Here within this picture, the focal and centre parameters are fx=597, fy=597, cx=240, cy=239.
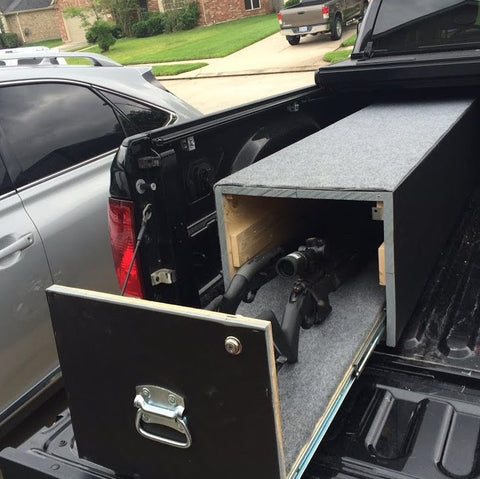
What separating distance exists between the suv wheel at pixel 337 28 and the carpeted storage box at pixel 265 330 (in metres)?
18.8

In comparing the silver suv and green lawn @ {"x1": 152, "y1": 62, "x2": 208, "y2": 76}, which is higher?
the silver suv

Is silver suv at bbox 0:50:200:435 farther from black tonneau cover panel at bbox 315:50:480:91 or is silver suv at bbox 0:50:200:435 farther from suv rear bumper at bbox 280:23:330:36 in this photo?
suv rear bumper at bbox 280:23:330:36

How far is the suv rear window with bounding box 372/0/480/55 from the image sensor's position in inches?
142

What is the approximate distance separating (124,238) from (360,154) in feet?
3.12

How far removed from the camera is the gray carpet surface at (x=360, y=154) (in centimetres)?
195

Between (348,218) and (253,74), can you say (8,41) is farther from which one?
(348,218)

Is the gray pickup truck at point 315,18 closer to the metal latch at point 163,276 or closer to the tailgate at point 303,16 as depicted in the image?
the tailgate at point 303,16

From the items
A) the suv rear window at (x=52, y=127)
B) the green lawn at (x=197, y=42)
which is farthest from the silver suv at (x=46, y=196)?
the green lawn at (x=197, y=42)

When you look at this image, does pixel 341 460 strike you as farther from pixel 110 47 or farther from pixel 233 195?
pixel 110 47

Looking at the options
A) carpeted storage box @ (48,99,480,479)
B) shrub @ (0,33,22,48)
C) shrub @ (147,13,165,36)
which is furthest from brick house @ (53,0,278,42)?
carpeted storage box @ (48,99,480,479)

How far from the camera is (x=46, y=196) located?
312 centimetres

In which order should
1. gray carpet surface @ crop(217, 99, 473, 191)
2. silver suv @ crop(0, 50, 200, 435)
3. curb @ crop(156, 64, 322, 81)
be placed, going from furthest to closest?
curb @ crop(156, 64, 322, 81), silver suv @ crop(0, 50, 200, 435), gray carpet surface @ crop(217, 99, 473, 191)

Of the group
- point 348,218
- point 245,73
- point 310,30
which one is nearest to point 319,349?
point 348,218

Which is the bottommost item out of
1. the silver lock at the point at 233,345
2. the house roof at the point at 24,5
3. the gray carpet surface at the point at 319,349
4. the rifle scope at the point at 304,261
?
the gray carpet surface at the point at 319,349
